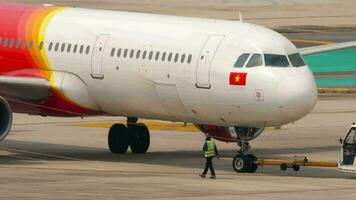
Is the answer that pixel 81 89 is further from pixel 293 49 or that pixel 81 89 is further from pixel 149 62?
pixel 293 49

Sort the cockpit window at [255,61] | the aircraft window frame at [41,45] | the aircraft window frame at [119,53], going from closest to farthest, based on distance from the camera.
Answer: the cockpit window at [255,61] < the aircraft window frame at [119,53] < the aircraft window frame at [41,45]

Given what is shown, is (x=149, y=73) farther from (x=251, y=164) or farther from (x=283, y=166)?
(x=283, y=166)

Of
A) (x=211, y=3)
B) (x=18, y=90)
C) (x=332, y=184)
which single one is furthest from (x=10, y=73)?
(x=211, y=3)

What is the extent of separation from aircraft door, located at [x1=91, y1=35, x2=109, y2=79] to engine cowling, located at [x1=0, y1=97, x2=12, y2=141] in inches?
118

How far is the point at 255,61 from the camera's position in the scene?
4553 cm

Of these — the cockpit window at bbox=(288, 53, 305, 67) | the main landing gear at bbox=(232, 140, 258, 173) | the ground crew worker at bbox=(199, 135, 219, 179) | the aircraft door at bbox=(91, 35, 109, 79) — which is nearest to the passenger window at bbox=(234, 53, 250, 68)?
the cockpit window at bbox=(288, 53, 305, 67)

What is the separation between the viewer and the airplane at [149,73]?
45.3 metres

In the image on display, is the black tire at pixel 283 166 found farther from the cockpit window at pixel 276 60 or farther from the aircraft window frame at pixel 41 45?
the aircraft window frame at pixel 41 45

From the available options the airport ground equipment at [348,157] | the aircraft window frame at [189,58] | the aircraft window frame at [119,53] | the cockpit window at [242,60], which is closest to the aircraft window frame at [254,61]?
the cockpit window at [242,60]

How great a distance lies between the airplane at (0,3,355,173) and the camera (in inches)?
1784

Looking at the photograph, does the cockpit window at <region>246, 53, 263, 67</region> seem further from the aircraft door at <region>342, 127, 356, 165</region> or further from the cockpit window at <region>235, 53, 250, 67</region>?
the aircraft door at <region>342, 127, 356, 165</region>

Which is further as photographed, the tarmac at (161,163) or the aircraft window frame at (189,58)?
the aircraft window frame at (189,58)

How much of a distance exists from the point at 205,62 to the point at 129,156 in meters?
6.66

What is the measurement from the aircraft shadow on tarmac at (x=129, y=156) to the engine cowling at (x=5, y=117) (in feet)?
3.66
